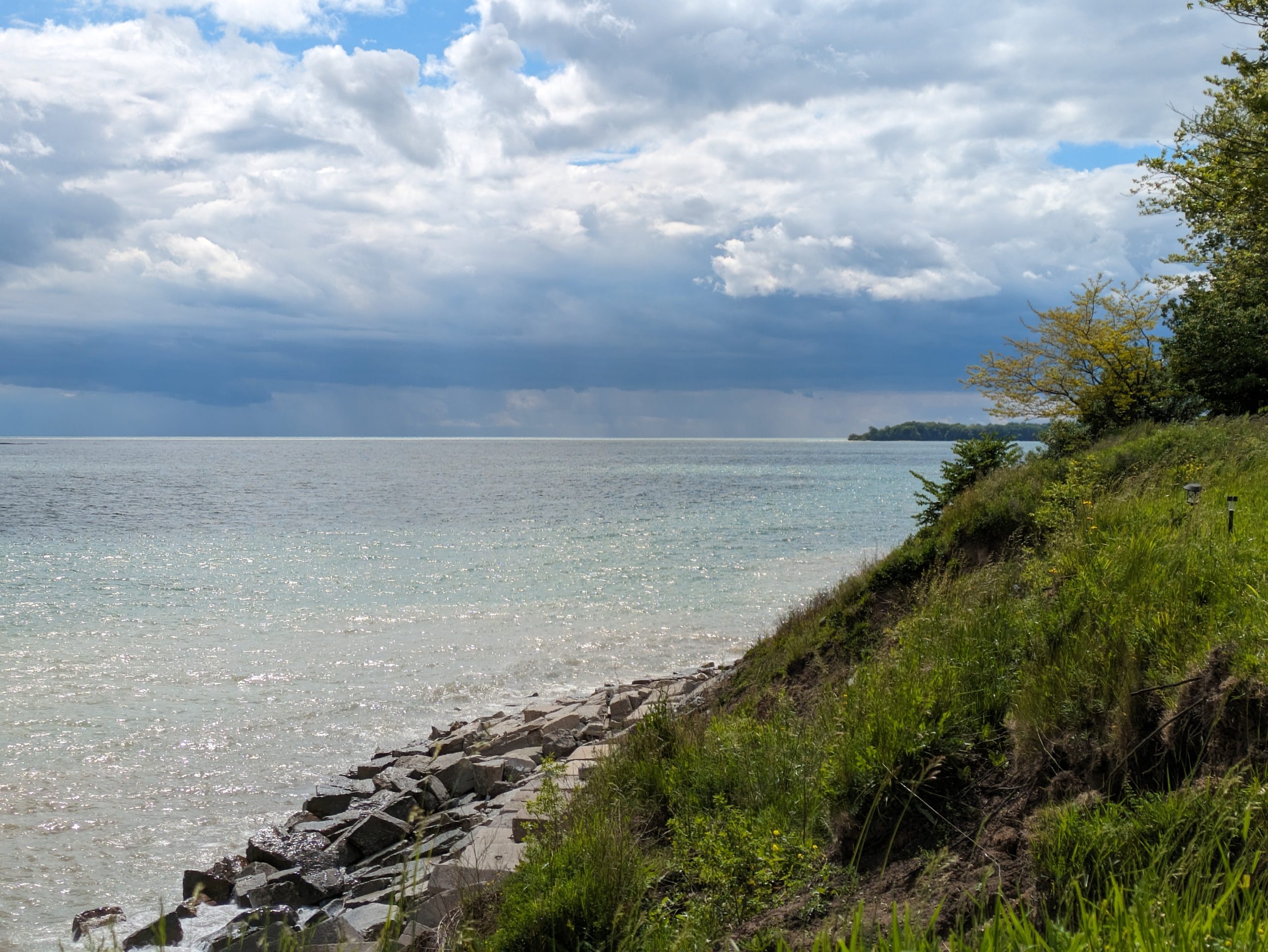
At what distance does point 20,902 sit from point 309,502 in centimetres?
5604

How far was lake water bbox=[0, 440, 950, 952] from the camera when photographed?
10.3m

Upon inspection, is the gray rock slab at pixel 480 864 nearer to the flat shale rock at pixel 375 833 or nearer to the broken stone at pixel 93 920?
the flat shale rock at pixel 375 833

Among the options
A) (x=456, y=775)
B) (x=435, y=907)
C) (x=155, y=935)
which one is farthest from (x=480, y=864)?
(x=456, y=775)

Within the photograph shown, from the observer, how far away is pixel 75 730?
13.3 meters

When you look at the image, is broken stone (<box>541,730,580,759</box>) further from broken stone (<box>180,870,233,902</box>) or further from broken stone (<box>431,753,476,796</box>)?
broken stone (<box>180,870,233,902</box>)

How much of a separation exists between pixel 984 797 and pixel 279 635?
18482 millimetres

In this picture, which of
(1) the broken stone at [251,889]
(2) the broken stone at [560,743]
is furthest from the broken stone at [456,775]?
(1) the broken stone at [251,889]

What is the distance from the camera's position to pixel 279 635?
2006cm

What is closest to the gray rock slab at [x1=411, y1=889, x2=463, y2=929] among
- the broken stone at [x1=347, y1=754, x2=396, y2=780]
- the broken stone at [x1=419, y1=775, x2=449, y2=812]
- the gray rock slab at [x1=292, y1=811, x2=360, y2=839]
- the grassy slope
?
the grassy slope

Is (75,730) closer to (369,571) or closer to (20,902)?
(20,902)

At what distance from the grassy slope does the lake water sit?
18.4ft

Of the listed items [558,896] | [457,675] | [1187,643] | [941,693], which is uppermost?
[1187,643]

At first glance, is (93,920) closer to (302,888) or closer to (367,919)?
(302,888)

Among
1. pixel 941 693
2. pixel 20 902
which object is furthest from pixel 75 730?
pixel 941 693
